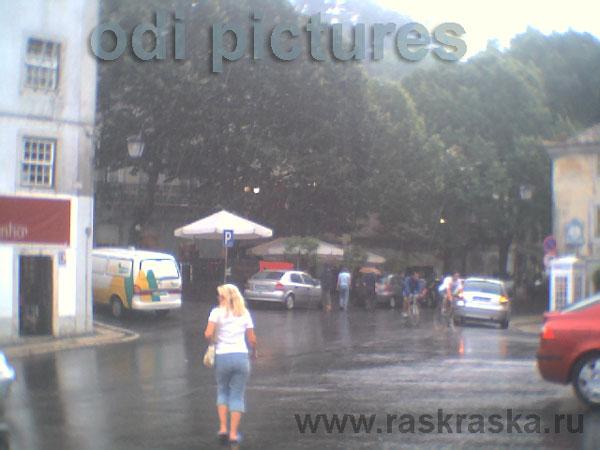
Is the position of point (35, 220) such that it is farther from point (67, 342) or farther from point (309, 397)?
point (309, 397)

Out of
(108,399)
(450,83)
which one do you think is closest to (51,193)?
(108,399)

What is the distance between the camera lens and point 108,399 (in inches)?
449

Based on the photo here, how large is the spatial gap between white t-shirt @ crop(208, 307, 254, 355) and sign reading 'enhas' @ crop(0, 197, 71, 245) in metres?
12.6

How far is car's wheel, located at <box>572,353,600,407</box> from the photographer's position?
10.4 m

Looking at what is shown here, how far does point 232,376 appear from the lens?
8.74 meters

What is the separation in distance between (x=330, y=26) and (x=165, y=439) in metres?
29.8

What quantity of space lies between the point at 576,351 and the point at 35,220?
46.3ft

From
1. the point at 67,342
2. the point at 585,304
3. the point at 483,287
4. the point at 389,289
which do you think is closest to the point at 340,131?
the point at 389,289

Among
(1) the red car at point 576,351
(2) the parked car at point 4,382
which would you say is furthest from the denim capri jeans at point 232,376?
(1) the red car at point 576,351

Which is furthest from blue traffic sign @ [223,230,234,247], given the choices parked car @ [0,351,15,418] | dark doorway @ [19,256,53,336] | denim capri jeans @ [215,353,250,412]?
denim capri jeans @ [215,353,250,412]

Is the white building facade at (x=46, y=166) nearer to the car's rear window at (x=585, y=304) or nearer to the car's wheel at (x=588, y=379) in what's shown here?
the car's rear window at (x=585, y=304)

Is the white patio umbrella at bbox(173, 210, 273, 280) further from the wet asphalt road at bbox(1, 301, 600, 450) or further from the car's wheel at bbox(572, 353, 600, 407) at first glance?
the car's wheel at bbox(572, 353, 600, 407)

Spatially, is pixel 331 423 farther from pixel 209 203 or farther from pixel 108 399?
pixel 209 203

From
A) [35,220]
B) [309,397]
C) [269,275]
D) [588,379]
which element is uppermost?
[35,220]
